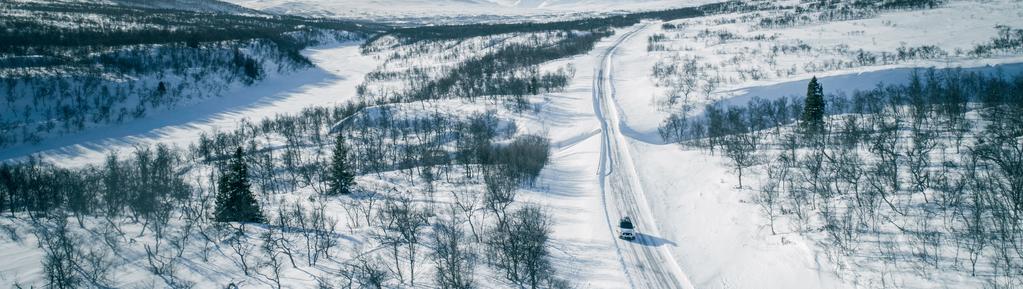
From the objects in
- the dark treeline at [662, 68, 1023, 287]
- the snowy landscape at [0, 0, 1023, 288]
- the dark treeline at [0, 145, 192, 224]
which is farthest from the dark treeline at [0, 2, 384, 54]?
the dark treeline at [662, 68, 1023, 287]

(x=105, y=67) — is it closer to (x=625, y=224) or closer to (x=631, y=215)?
(x=631, y=215)

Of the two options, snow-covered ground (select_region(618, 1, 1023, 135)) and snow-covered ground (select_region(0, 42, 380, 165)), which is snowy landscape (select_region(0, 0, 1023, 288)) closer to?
snow-covered ground (select_region(0, 42, 380, 165))

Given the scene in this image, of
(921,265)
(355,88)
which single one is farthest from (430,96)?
(921,265)

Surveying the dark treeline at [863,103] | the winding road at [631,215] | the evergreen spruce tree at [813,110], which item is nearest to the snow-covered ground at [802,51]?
the dark treeline at [863,103]

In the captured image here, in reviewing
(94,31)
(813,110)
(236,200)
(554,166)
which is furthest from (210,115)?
(813,110)

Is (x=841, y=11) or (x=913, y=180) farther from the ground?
(x=841, y=11)

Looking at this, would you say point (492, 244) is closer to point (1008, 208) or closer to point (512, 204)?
point (512, 204)
